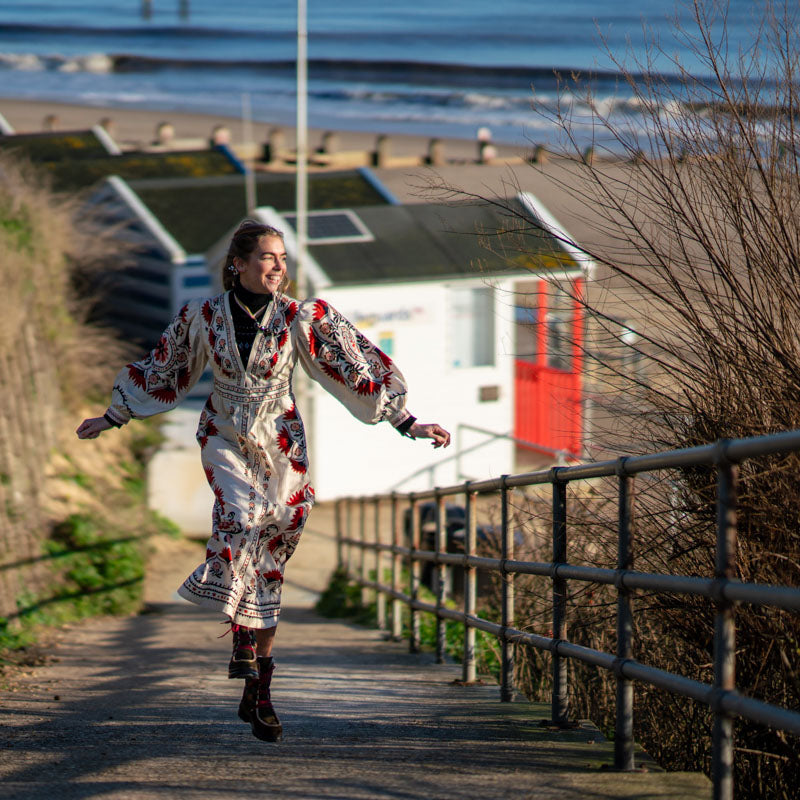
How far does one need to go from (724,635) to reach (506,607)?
2.24 meters

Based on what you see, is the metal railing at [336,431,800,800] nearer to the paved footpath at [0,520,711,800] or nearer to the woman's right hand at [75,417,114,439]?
the paved footpath at [0,520,711,800]

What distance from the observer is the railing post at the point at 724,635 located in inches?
126

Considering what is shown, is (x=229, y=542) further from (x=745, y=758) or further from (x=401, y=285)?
(x=401, y=285)

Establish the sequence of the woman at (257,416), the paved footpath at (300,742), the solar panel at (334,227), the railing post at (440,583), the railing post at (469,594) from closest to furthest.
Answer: the paved footpath at (300,742) → the woman at (257,416) → the railing post at (469,594) → the railing post at (440,583) → the solar panel at (334,227)

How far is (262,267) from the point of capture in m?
4.71

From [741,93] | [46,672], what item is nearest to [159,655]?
[46,672]

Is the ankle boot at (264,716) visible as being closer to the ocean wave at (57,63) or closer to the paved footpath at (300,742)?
the paved footpath at (300,742)

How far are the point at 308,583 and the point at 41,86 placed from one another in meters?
60.0

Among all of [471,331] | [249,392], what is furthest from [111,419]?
[471,331]

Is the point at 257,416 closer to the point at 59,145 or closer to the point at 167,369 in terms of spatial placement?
the point at 167,369

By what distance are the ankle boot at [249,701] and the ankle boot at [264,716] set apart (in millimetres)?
11

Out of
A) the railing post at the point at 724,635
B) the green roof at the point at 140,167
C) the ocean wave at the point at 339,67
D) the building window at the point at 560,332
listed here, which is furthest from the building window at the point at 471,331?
the ocean wave at the point at 339,67

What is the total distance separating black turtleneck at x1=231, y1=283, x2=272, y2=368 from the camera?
4660 millimetres

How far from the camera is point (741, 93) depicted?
4.81 meters
